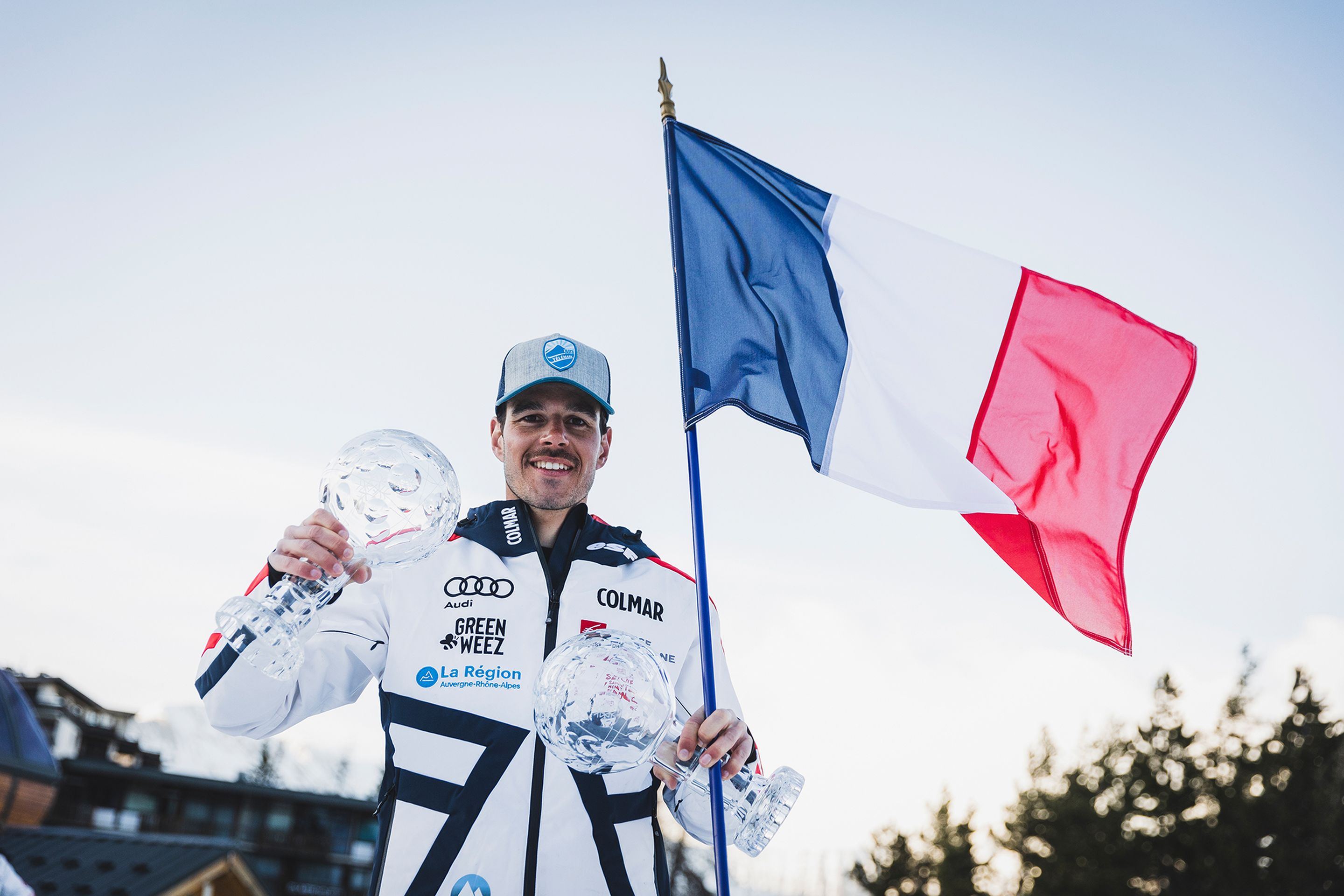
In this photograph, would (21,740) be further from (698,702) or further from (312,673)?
(698,702)

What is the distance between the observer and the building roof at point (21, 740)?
239cm

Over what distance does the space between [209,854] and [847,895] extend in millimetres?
27776

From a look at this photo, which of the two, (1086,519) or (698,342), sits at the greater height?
(698,342)

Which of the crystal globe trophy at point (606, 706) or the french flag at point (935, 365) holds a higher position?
the french flag at point (935, 365)

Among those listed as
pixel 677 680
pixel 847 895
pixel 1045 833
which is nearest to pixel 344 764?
pixel 847 895

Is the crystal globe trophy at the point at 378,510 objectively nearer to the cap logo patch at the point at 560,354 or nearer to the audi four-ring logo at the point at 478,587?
the audi four-ring logo at the point at 478,587

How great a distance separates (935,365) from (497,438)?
1681 mm

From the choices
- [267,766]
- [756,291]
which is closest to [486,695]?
[756,291]

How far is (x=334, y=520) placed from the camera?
2.35 metres

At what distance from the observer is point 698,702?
131 inches

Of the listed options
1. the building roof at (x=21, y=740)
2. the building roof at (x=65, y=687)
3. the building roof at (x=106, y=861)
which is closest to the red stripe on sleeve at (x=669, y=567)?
the building roof at (x=21, y=740)

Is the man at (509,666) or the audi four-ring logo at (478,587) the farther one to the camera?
the audi four-ring logo at (478,587)

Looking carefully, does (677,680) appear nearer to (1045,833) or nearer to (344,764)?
(1045,833)

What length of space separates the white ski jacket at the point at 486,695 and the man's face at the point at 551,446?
0.10 metres
